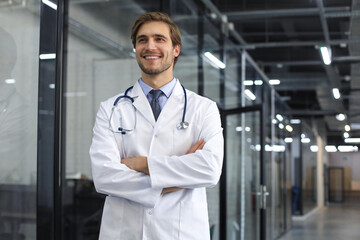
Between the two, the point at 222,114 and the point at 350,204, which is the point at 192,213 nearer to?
the point at 222,114

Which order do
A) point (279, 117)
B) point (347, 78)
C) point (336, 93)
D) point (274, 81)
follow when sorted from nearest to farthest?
point (347, 78) < point (336, 93) < point (274, 81) < point (279, 117)

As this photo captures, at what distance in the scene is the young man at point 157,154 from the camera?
1.76 meters

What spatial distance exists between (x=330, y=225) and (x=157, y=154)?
344 inches

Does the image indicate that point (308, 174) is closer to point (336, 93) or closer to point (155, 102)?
point (336, 93)

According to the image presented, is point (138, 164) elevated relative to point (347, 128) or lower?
lower

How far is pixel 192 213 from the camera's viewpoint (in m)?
1.80

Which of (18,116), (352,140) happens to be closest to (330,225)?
(352,140)

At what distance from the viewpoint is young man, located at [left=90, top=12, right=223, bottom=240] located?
1.76 m

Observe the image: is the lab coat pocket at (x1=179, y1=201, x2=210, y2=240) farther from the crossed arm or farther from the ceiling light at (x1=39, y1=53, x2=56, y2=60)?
the ceiling light at (x1=39, y1=53, x2=56, y2=60)

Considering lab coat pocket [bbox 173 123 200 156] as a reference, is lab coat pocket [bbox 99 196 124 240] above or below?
below

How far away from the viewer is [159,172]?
1.75m

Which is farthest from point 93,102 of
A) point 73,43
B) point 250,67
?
point 250,67

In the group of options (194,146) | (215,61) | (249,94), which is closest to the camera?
(194,146)

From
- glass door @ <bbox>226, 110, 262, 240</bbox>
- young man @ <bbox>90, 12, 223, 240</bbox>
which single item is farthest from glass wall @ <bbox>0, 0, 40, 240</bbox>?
glass door @ <bbox>226, 110, 262, 240</bbox>
